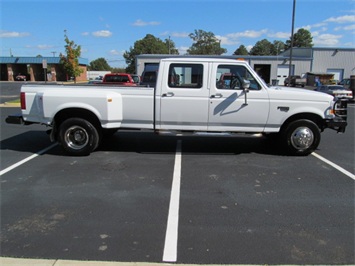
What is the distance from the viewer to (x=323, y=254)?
340cm

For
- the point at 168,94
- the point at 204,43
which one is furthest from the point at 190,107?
the point at 204,43

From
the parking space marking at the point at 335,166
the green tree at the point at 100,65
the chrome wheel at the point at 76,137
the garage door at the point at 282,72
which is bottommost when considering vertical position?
the parking space marking at the point at 335,166

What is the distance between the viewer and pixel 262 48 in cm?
13725

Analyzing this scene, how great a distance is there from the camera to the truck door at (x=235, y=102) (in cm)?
686

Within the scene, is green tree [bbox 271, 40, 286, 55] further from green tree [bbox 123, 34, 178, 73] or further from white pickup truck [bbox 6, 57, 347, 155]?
white pickup truck [bbox 6, 57, 347, 155]

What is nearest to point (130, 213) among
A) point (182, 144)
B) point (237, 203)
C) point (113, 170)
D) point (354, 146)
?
point (237, 203)

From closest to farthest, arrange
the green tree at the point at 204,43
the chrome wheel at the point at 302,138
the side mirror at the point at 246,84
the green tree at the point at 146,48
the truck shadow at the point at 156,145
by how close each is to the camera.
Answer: the side mirror at the point at 246,84, the chrome wheel at the point at 302,138, the truck shadow at the point at 156,145, the green tree at the point at 204,43, the green tree at the point at 146,48

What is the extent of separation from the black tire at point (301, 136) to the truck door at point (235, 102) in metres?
0.57

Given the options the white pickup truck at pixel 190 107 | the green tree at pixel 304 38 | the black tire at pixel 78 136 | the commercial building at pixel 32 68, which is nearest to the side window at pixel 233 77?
the white pickup truck at pixel 190 107

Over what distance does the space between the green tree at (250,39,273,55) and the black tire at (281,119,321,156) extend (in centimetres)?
13615

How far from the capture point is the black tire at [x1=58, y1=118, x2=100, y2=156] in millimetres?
6941

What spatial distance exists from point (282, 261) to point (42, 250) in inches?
94.8

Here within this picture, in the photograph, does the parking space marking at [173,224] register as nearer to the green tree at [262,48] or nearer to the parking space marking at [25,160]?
the parking space marking at [25,160]

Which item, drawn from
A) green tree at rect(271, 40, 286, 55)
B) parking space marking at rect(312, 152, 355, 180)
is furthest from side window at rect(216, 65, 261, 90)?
green tree at rect(271, 40, 286, 55)
